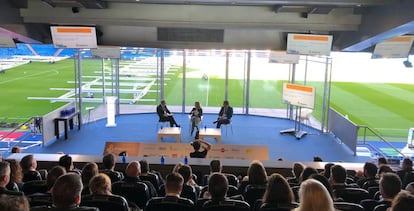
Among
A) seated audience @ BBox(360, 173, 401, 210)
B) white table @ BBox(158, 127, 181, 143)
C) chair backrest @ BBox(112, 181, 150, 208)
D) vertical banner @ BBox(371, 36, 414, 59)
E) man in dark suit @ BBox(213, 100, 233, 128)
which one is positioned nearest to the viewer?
seated audience @ BBox(360, 173, 401, 210)

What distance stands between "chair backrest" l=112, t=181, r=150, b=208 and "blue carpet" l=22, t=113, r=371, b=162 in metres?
6.44

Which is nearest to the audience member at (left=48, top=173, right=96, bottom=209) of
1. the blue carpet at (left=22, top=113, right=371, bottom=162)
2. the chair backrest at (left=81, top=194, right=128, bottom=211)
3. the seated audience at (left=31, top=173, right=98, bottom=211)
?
the seated audience at (left=31, top=173, right=98, bottom=211)

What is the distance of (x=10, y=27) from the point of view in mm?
7879

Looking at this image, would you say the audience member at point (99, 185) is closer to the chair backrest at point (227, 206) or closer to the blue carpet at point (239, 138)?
the chair backrest at point (227, 206)

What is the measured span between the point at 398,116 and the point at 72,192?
18.0 metres

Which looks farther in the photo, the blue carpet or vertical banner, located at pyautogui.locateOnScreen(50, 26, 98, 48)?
the blue carpet

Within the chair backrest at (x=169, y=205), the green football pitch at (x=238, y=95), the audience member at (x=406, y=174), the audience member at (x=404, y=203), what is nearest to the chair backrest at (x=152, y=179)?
the chair backrest at (x=169, y=205)

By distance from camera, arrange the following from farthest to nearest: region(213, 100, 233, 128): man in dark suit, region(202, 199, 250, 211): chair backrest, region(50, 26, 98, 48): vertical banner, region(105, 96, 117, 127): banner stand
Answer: region(105, 96, 117, 127): banner stand → region(213, 100, 233, 128): man in dark suit → region(50, 26, 98, 48): vertical banner → region(202, 199, 250, 211): chair backrest

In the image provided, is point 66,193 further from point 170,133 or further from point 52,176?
point 170,133

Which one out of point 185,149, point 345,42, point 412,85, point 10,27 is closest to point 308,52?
point 345,42

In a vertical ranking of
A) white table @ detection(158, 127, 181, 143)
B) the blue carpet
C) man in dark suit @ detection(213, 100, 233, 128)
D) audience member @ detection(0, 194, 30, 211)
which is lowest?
the blue carpet

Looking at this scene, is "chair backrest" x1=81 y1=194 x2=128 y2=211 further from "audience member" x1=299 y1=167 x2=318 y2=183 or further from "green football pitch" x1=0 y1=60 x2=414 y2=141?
"green football pitch" x1=0 y1=60 x2=414 y2=141

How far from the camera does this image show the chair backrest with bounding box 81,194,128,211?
333 centimetres

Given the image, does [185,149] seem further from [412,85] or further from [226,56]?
[412,85]
